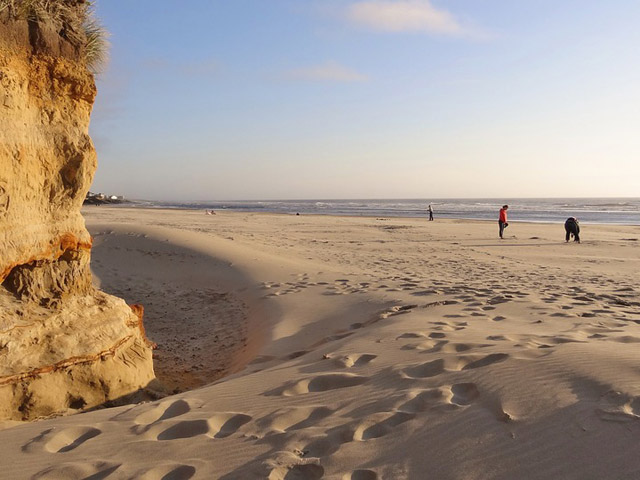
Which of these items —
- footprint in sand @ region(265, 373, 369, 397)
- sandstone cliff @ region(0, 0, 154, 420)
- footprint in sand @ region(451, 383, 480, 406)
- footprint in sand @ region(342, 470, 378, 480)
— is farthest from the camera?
sandstone cliff @ region(0, 0, 154, 420)

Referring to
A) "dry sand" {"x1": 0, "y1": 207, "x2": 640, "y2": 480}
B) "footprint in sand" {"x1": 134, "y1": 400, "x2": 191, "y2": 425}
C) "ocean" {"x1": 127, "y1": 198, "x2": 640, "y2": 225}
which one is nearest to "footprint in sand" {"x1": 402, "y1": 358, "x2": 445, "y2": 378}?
"dry sand" {"x1": 0, "y1": 207, "x2": 640, "y2": 480}

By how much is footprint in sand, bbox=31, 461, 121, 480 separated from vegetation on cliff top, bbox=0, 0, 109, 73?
12.7ft

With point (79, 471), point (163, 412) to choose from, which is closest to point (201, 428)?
point (163, 412)

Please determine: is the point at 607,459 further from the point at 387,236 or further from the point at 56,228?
the point at 387,236

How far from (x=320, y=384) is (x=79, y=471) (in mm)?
1841

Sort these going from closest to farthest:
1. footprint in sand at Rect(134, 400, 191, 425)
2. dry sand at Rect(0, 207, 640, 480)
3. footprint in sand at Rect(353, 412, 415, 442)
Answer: dry sand at Rect(0, 207, 640, 480) → footprint in sand at Rect(353, 412, 415, 442) → footprint in sand at Rect(134, 400, 191, 425)

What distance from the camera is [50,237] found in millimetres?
4551

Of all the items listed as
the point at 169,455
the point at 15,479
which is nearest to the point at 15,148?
the point at 15,479

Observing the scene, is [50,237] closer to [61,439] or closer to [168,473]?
[61,439]

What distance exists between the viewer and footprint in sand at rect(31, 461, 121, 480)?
2469 millimetres

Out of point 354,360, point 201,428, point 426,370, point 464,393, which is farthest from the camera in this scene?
point 354,360

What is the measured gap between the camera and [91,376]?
435cm

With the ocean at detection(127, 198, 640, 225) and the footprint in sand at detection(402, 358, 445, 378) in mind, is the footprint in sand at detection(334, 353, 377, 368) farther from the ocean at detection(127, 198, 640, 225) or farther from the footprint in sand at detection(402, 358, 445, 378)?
the ocean at detection(127, 198, 640, 225)

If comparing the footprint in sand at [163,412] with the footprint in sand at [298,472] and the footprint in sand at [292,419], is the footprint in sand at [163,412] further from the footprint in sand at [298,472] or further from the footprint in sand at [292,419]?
the footprint in sand at [298,472]
